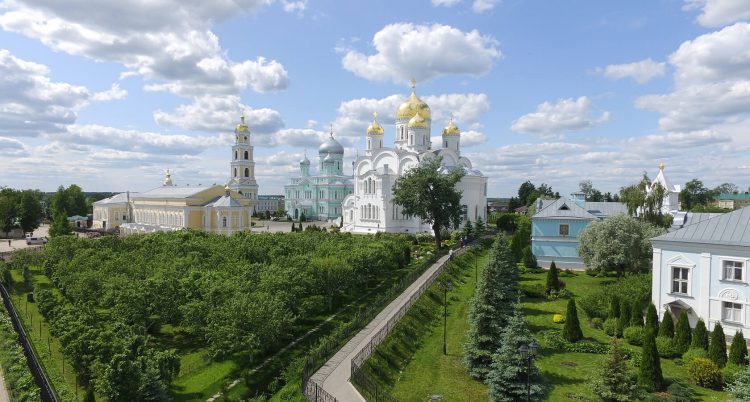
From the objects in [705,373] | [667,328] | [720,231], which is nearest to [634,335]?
[667,328]

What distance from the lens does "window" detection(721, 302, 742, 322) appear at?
2189 centimetres

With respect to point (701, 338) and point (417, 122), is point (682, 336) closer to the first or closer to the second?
point (701, 338)

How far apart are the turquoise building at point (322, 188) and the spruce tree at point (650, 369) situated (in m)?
72.1

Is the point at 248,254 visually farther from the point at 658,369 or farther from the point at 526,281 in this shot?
the point at 658,369

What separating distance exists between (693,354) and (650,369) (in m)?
3.59

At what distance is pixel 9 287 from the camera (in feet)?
121

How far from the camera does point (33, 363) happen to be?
2230 centimetres

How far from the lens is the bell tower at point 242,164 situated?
79125mm

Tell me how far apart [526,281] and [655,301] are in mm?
10432

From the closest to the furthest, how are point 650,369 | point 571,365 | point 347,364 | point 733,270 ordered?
point 650,369
point 347,364
point 571,365
point 733,270

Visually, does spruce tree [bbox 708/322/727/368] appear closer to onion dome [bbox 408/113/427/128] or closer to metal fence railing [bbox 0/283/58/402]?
metal fence railing [bbox 0/283/58/402]

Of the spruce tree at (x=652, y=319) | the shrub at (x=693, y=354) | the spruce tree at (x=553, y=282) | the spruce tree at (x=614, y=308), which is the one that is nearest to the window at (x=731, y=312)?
the spruce tree at (x=652, y=319)

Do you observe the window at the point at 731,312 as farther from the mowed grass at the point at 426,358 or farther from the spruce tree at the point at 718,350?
the mowed grass at the point at 426,358

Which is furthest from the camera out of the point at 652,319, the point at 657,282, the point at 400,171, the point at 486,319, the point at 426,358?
the point at 400,171
